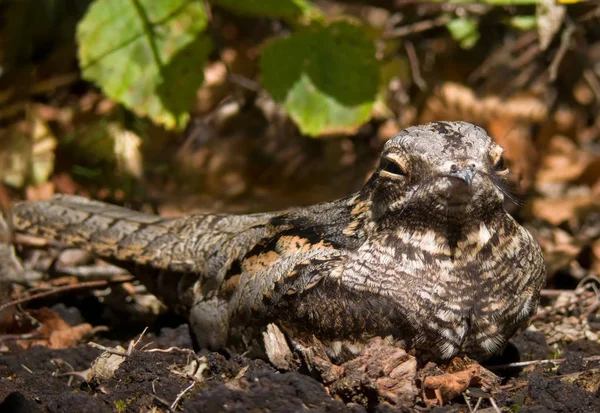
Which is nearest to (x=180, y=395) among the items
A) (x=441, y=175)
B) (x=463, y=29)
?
(x=441, y=175)

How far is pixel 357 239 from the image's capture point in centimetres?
312

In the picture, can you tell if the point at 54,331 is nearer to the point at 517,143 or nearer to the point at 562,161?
the point at 517,143

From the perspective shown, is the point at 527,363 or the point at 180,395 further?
the point at 527,363

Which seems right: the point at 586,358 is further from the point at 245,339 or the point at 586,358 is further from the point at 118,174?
the point at 118,174

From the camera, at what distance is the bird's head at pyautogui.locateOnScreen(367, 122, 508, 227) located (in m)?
2.78

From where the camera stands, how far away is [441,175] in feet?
9.15

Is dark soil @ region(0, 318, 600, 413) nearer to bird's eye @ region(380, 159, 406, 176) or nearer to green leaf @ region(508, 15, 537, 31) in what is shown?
bird's eye @ region(380, 159, 406, 176)

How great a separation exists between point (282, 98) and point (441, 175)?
6.28ft

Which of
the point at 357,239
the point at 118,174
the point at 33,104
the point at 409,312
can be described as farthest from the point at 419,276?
the point at 33,104

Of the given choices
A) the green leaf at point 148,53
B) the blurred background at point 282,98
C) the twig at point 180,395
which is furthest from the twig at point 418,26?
the twig at point 180,395

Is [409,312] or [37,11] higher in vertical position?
[37,11]

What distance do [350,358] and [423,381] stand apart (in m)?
0.29

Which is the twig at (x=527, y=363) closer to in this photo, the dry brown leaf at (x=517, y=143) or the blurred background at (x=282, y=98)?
the blurred background at (x=282, y=98)

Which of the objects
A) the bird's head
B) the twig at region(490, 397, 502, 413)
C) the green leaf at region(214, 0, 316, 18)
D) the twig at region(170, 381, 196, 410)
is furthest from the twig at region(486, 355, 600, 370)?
the green leaf at region(214, 0, 316, 18)
